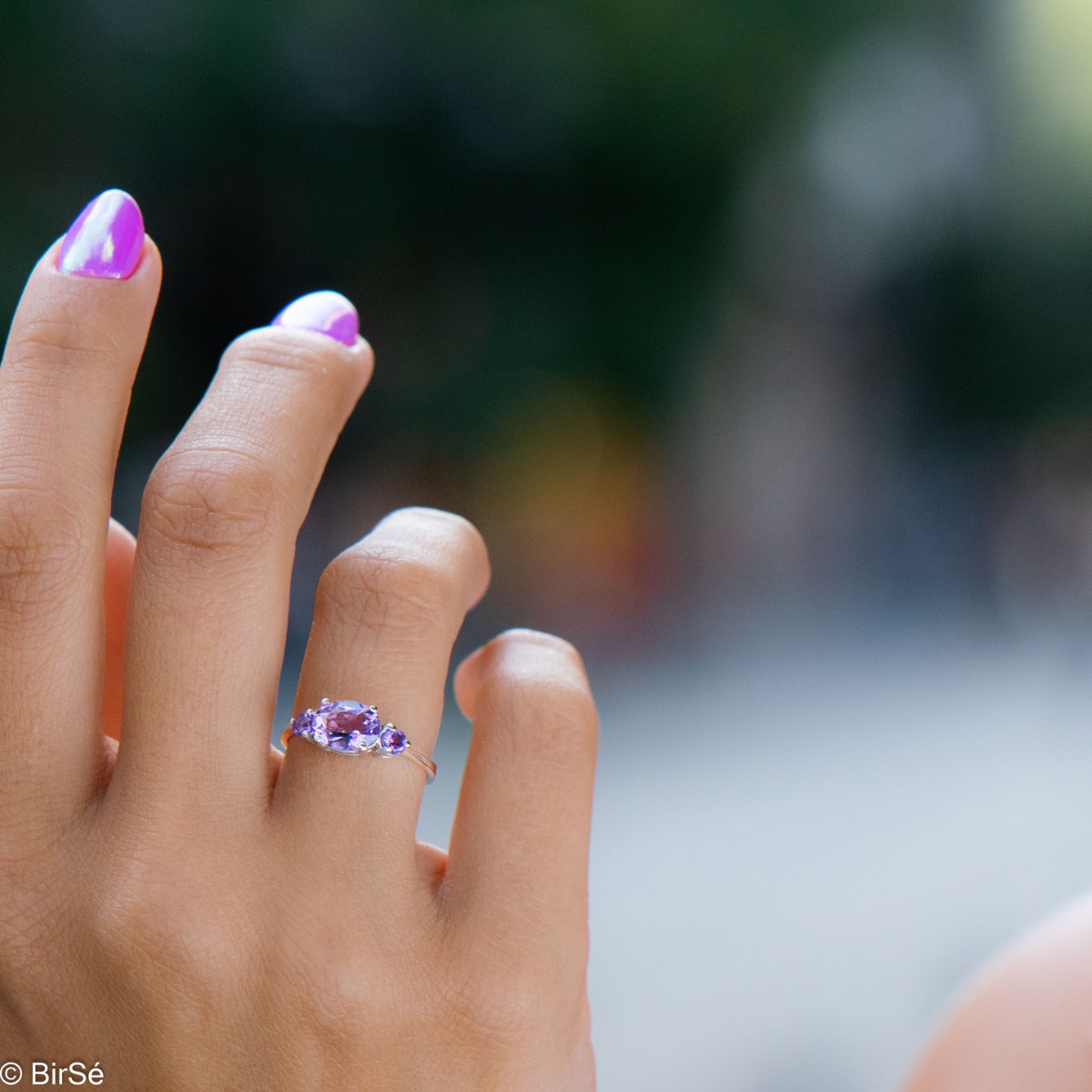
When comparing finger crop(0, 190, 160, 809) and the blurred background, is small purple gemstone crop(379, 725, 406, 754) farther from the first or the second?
the blurred background

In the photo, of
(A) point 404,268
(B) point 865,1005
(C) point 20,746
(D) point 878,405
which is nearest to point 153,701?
(C) point 20,746

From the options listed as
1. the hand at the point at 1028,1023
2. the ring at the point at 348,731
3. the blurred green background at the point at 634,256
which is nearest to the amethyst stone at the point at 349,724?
the ring at the point at 348,731

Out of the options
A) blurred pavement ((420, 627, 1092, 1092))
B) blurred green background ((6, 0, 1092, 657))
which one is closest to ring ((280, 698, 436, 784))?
blurred pavement ((420, 627, 1092, 1092))

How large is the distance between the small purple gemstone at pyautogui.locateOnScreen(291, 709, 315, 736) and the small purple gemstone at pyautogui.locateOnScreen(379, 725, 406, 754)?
0.09 feet

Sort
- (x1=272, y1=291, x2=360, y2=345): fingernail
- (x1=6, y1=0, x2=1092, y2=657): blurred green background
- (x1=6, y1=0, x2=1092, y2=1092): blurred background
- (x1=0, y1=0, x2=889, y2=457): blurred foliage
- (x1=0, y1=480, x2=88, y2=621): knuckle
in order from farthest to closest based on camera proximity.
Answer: (x1=6, y1=0, x2=1092, y2=657): blurred green background
(x1=0, y1=0, x2=889, y2=457): blurred foliage
(x1=6, y1=0, x2=1092, y2=1092): blurred background
(x1=272, y1=291, x2=360, y2=345): fingernail
(x1=0, y1=480, x2=88, y2=621): knuckle

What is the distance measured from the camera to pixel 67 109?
9.23 feet

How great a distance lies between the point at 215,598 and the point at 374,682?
0.24 ft

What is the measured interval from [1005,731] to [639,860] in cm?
150

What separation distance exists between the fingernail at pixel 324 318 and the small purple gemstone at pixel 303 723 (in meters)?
0.19

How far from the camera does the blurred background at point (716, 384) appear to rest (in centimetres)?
264

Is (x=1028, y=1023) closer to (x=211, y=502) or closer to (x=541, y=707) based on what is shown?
(x=541, y=707)

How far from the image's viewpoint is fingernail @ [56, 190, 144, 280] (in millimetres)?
482

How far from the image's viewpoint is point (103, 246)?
48 centimetres

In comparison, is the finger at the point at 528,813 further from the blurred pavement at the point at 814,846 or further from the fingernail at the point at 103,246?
the blurred pavement at the point at 814,846
